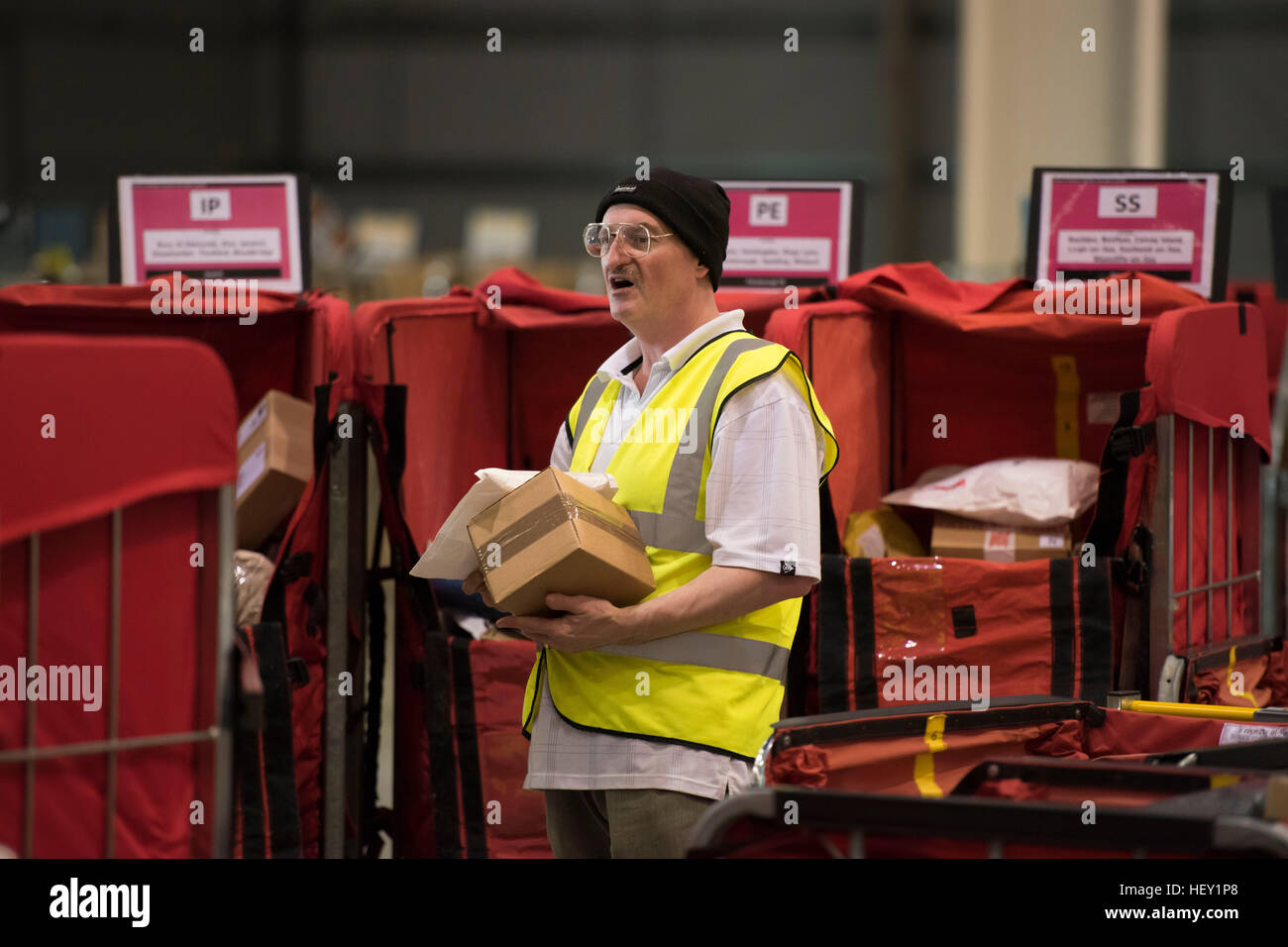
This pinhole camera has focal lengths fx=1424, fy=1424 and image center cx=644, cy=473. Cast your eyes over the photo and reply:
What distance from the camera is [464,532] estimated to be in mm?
2215

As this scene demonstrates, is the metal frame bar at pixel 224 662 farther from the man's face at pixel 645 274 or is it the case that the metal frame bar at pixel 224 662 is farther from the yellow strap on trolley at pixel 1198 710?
the yellow strap on trolley at pixel 1198 710

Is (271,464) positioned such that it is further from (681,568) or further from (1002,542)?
(1002,542)

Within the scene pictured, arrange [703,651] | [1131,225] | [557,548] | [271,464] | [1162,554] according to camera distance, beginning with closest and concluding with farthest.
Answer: [557,548] → [703,651] → [1162,554] → [271,464] → [1131,225]

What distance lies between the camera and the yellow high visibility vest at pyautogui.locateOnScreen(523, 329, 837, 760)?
83.7 inches

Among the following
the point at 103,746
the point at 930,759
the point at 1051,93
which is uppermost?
the point at 1051,93

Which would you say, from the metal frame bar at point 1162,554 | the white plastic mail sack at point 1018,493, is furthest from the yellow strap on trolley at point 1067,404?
the metal frame bar at point 1162,554

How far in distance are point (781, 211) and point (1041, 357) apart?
83cm

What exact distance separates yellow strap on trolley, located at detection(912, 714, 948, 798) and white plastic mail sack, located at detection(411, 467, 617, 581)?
23.2 inches

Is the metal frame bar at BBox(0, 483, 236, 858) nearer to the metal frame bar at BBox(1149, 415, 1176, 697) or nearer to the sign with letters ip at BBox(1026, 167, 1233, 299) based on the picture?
the metal frame bar at BBox(1149, 415, 1176, 697)

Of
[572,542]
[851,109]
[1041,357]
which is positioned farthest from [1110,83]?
[572,542]

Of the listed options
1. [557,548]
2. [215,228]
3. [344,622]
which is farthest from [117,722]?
[215,228]

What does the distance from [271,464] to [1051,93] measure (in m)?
6.59

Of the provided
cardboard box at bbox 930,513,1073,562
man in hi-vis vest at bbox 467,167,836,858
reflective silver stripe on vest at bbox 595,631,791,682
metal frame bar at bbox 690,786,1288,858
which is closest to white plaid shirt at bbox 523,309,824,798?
man in hi-vis vest at bbox 467,167,836,858
